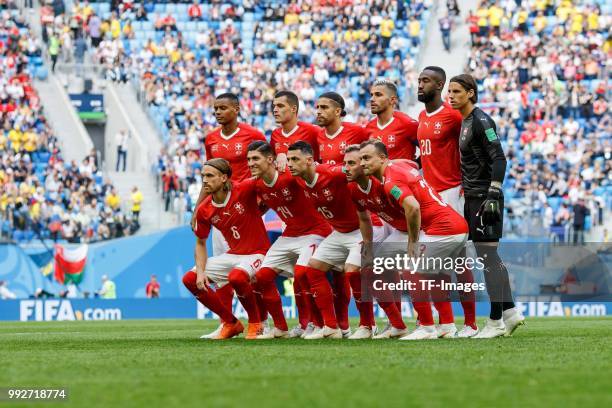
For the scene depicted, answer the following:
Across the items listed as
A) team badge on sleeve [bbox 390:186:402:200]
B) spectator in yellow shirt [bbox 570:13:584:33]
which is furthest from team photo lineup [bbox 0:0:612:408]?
spectator in yellow shirt [bbox 570:13:584:33]

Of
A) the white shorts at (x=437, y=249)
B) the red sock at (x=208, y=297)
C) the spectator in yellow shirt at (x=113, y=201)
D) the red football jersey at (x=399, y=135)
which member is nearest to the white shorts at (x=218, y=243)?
the red sock at (x=208, y=297)

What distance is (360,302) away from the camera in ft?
42.6

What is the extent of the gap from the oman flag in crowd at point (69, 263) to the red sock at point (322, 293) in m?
15.4

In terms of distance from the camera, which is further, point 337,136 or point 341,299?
point 341,299

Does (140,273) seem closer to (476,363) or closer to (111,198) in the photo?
(111,198)

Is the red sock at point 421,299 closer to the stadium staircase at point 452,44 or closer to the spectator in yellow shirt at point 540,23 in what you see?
the stadium staircase at point 452,44

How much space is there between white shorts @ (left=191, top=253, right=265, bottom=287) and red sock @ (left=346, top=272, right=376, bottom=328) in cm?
111

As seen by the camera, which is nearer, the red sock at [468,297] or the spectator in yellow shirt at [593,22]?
the red sock at [468,297]

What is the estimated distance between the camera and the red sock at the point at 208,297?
13.4 metres

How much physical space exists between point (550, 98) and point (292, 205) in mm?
22694

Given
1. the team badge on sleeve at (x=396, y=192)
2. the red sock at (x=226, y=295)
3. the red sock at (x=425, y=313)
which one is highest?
the team badge on sleeve at (x=396, y=192)

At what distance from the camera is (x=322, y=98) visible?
42.7 feet

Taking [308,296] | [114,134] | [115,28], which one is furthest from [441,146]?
[115,28]

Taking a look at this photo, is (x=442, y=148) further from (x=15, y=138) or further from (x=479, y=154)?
(x=15, y=138)
